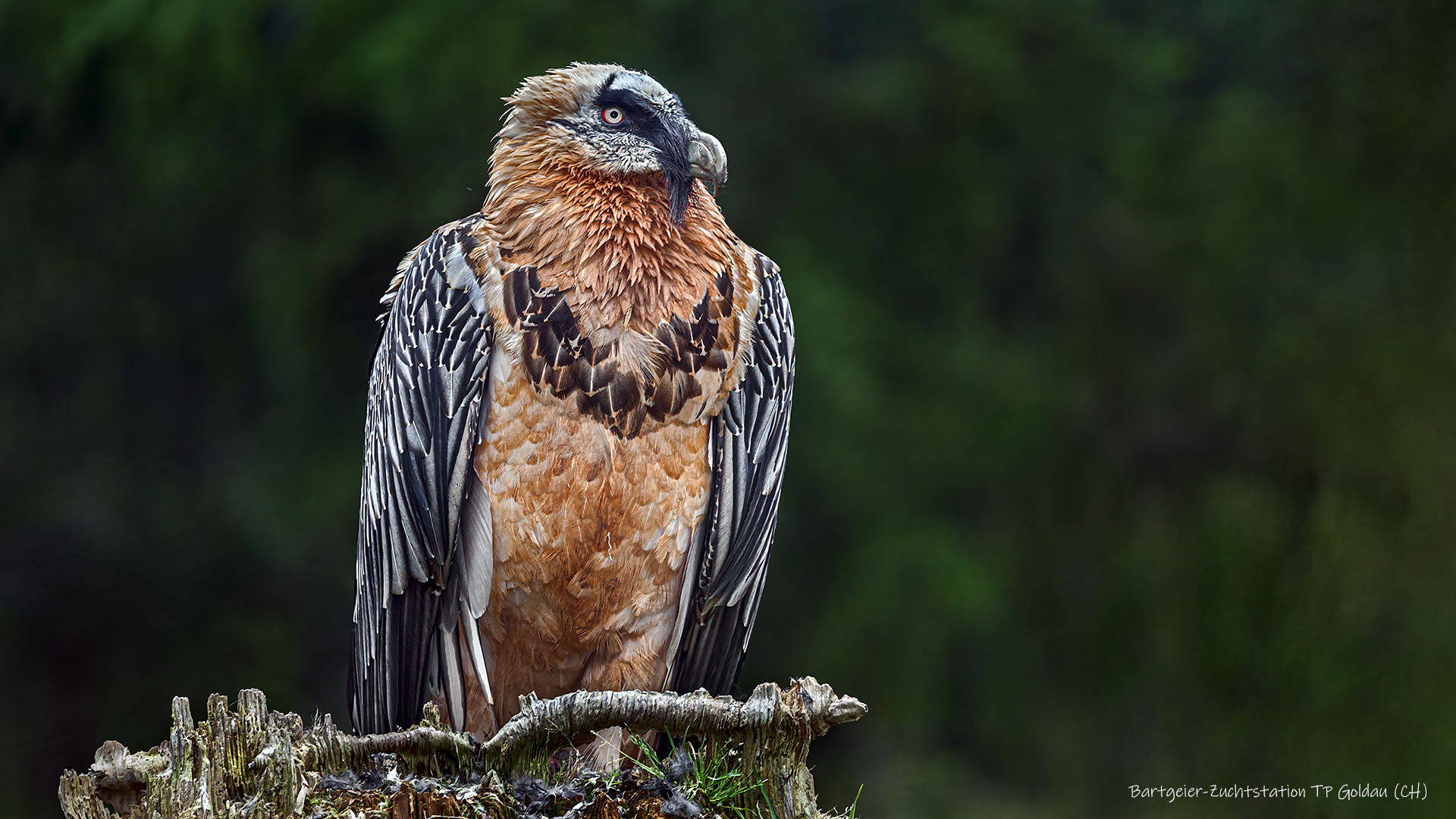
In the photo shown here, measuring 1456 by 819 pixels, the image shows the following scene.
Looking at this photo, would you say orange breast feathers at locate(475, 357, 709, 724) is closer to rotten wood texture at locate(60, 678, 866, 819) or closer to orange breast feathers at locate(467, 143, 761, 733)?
orange breast feathers at locate(467, 143, 761, 733)

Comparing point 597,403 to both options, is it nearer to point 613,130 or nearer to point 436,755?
point 613,130

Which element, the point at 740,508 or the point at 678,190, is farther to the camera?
the point at 740,508

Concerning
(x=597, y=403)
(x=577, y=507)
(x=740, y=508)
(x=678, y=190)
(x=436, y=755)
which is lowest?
(x=436, y=755)

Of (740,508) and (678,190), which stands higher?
(678,190)

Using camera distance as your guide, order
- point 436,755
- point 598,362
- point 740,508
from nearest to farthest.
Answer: point 436,755 → point 598,362 → point 740,508

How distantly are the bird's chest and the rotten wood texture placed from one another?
0.64 meters

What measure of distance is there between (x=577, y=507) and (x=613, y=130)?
0.96 m

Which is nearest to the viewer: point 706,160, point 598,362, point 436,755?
point 436,755

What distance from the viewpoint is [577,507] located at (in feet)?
10.1

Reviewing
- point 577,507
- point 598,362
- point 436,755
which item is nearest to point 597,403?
point 598,362

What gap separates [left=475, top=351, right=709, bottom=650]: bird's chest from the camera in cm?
308

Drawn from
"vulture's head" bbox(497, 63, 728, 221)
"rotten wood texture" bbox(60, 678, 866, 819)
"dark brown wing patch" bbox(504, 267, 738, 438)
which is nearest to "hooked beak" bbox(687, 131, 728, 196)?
"vulture's head" bbox(497, 63, 728, 221)

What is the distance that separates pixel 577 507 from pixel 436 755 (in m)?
0.74

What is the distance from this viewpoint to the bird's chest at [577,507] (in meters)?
3.08
